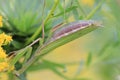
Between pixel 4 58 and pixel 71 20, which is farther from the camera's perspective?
pixel 71 20

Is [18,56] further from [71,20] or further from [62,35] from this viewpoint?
[71,20]

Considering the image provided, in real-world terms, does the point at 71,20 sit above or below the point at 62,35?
below

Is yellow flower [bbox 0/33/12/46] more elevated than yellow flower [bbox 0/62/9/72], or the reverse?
yellow flower [bbox 0/33/12/46]

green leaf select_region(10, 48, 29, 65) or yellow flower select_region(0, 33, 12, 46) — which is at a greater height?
yellow flower select_region(0, 33, 12, 46)

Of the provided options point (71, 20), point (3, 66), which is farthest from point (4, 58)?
point (71, 20)

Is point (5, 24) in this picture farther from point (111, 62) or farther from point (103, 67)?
point (103, 67)

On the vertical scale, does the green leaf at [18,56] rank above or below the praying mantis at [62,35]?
below
